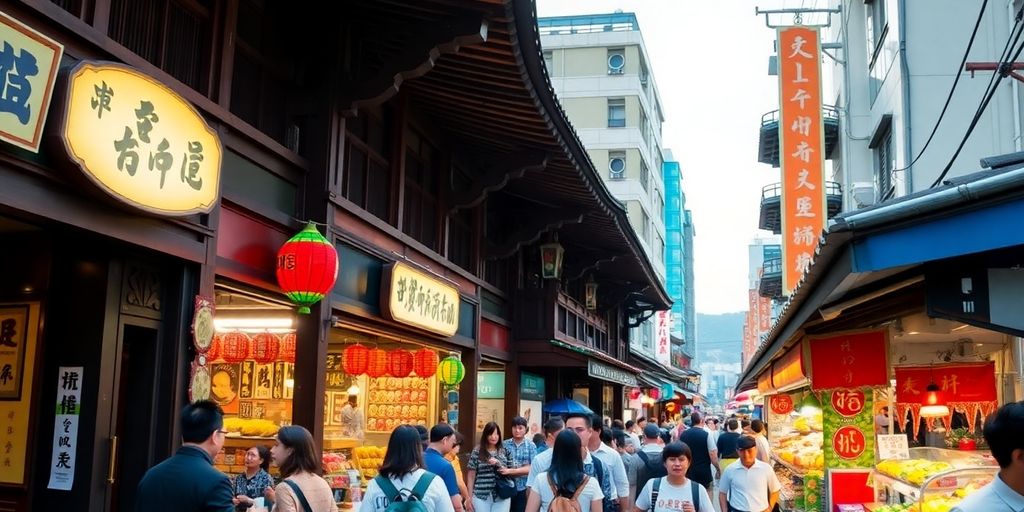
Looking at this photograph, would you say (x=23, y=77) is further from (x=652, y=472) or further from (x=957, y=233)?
(x=652, y=472)

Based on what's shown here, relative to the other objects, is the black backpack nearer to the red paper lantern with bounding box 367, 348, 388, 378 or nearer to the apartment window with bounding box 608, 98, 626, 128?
the red paper lantern with bounding box 367, 348, 388, 378

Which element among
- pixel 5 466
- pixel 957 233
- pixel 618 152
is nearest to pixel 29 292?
pixel 5 466

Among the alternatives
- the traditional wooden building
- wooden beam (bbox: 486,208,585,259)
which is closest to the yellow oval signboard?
the traditional wooden building

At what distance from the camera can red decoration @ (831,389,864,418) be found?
10.8m

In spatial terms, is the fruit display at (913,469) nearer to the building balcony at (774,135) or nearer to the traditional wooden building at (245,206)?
the traditional wooden building at (245,206)

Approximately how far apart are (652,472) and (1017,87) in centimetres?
890

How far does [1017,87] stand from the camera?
46.8ft

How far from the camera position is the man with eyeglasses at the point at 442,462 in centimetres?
785

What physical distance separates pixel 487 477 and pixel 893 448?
5.04m

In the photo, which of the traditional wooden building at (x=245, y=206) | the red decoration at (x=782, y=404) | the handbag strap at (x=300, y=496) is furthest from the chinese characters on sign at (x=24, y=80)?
the red decoration at (x=782, y=404)

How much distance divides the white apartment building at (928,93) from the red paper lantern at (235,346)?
11909 millimetres

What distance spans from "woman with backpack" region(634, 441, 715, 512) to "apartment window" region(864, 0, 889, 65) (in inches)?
625

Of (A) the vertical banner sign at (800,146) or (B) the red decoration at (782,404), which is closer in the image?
(A) the vertical banner sign at (800,146)

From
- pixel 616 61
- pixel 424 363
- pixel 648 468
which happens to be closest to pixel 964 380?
pixel 648 468
